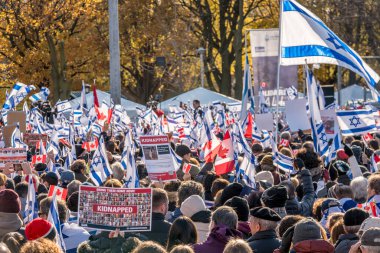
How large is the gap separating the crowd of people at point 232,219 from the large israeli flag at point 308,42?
2.30m

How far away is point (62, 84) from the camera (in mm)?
48906

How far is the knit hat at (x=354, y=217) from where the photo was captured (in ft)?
28.0

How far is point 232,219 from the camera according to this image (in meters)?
9.05

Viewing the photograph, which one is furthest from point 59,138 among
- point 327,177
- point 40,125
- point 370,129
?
point 327,177

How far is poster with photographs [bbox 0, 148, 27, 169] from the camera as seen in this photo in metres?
15.9

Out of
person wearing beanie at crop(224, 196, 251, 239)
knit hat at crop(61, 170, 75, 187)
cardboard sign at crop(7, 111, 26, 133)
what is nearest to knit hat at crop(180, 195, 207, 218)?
person wearing beanie at crop(224, 196, 251, 239)

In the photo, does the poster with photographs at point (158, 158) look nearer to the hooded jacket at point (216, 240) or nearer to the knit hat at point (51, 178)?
the knit hat at point (51, 178)

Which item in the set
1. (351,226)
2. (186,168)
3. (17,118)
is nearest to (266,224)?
(351,226)

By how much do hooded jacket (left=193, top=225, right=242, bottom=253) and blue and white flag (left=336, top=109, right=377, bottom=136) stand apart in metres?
9.31

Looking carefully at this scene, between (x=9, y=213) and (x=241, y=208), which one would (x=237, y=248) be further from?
(x=9, y=213)

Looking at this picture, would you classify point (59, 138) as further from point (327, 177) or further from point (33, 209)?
point (33, 209)

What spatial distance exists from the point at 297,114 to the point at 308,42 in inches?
175

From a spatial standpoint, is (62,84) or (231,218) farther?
(62,84)

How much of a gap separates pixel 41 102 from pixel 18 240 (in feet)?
75.9
